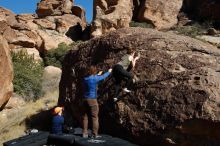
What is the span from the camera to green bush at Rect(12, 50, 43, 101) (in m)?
24.9

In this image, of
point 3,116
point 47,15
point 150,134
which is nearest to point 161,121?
point 150,134

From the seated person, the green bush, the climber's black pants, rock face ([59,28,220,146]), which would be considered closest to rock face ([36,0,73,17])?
the green bush

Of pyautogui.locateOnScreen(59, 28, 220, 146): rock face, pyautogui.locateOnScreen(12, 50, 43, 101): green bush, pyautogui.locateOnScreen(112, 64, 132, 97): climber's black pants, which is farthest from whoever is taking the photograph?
pyautogui.locateOnScreen(12, 50, 43, 101): green bush

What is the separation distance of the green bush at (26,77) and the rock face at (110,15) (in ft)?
20.1

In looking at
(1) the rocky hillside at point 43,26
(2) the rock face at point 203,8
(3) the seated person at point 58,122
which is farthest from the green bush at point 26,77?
(3) the seated person at point 58,122

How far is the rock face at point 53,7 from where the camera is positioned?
41.0 metres

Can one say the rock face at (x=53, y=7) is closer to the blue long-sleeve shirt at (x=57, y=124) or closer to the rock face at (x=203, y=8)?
the rock face at (x=203, y=8)

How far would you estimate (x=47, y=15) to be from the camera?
41312 mm

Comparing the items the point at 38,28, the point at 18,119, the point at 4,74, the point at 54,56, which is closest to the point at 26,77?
the point at 4,74

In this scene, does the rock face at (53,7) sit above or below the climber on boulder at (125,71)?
above

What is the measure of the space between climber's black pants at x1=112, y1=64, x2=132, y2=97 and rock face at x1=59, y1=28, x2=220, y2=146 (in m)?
0.23

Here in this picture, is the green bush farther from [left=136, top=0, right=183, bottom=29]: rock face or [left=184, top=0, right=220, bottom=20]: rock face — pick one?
[left=184, top=0, right=220, bottom=20]: rock face

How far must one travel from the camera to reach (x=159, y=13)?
3562cm

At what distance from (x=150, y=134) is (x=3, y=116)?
1108cm
